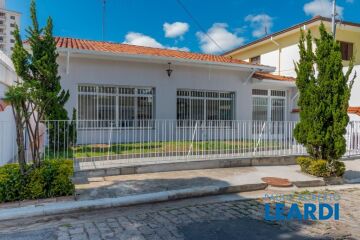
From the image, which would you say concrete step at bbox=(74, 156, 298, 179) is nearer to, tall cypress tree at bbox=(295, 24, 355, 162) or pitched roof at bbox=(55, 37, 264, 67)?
tall cypress tree at bbox=(295, 24, 355, 162)

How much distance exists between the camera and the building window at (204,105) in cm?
1273

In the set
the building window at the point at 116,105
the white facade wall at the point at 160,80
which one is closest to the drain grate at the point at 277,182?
the white facade wall at the point at 160,80

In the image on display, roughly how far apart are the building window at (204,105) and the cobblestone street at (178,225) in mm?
7647

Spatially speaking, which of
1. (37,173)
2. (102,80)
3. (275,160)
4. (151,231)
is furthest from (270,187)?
(102,80)

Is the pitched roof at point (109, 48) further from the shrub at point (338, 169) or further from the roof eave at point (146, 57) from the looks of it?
the shrub at point (338, 169)

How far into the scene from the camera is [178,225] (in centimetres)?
438

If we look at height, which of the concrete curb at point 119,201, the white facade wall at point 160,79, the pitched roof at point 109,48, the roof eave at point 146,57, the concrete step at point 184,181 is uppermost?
the pitched roof at point 109,48

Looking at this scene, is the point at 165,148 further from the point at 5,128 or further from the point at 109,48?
the point at 109,48

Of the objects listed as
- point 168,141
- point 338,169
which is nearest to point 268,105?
point 338,169

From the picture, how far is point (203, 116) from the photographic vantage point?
43.2ft

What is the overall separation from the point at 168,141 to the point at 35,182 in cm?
464

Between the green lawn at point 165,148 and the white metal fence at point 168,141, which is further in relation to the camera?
the green lawn at point 165,148

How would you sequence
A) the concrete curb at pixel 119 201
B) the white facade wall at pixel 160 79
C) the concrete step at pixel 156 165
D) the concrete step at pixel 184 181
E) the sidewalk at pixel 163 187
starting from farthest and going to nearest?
the white facade wall at pixel 160 79, the concrete step at pixel 156 165, the concrete step at pixel 184 181, the sidewalk at pixel 163 187, the concrete curb at pixel 119 201

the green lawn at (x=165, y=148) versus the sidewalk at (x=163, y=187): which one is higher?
the green lawn at (x=165, y=148)
